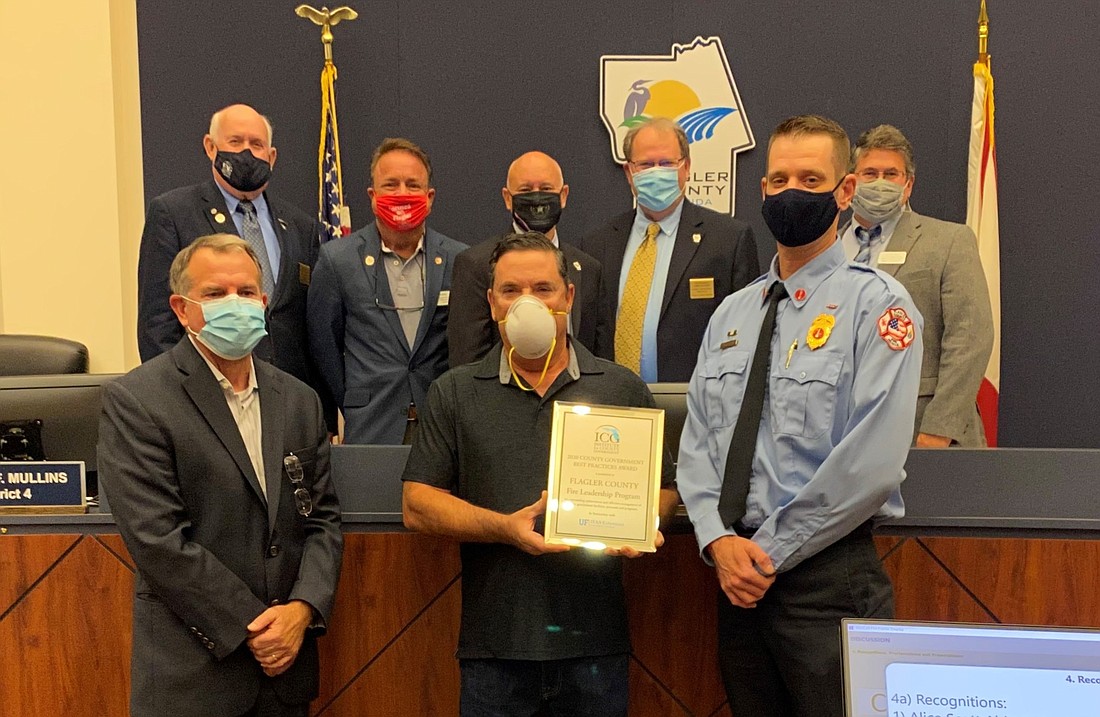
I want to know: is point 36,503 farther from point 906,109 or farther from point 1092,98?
point 1092,98

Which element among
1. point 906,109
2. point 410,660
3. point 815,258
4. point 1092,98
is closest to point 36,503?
point 410,660

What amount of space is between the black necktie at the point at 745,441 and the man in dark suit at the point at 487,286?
3.02 feet

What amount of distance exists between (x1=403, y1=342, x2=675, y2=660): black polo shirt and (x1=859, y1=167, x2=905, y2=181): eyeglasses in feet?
5.47

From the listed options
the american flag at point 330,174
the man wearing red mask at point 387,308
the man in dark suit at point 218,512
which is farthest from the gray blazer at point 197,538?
the american flag at point 330,174

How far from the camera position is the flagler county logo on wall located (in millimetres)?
5016

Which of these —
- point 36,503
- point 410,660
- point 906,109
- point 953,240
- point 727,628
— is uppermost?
point 906,109

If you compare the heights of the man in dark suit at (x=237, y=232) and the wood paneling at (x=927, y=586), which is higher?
the man in dark suit at (x=237, y=232)

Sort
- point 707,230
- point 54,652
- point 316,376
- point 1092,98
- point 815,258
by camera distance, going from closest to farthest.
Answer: point 815,258, point 54,652, point 707,230, point 316,376, point 1092,98

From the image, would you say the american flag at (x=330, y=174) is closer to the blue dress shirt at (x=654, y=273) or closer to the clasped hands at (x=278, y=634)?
the blue dress shirt at (x=654, y=273)

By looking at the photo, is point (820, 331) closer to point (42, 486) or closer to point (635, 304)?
point (635, 304)

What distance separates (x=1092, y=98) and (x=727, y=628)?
14.3 feet

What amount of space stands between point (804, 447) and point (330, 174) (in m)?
3.68

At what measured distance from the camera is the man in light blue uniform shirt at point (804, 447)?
1841 mm

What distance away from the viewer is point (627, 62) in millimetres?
5031
